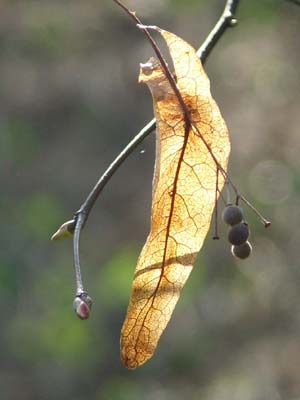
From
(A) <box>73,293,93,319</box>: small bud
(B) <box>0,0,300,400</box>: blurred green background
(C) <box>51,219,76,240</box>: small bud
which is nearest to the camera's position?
(A) <box>73,293,93,319</box>: small bud

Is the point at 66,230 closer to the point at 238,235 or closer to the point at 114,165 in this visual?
the point at 114,165

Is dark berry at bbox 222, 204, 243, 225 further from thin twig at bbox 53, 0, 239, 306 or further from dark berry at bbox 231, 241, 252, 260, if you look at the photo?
thin twig at bbox 53, 0, 239, 306

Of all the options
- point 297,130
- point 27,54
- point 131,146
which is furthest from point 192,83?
point 27,54

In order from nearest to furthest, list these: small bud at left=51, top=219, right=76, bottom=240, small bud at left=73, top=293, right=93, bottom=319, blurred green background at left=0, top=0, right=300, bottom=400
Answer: small bud at left=73, top=293, right=93, bottom=319
small bud at left=51, top=219, right=76, bottom=240
blurred green background at left=0, top=0, right=300, bottom=400

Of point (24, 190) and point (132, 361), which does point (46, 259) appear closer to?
point (24, 190)

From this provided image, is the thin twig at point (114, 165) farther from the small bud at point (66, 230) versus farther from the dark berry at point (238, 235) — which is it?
the dark berry at point (238, 235)

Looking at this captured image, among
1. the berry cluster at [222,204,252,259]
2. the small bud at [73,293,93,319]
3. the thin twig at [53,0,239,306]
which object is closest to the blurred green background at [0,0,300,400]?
the thin twig at [53,0,239,306]

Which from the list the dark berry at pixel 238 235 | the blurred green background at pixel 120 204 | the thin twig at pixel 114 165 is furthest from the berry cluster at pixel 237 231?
the blurred green background at pixel 120 204
